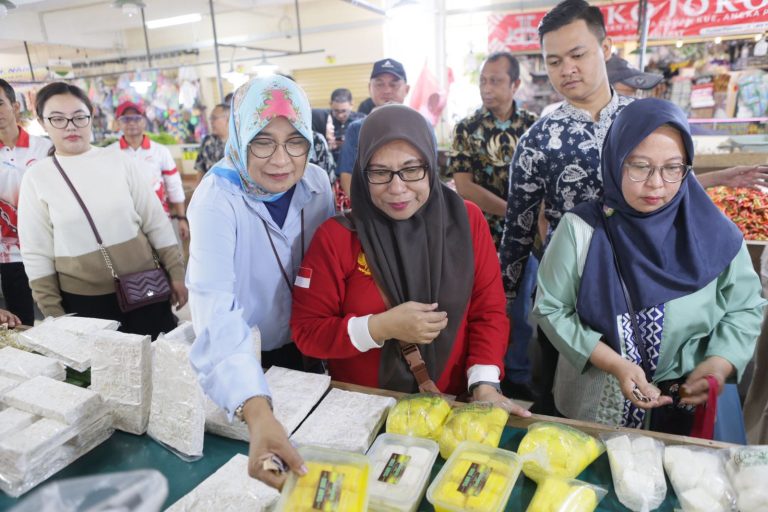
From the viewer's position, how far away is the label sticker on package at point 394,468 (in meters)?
1.05

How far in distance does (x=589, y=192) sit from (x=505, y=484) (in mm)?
1182

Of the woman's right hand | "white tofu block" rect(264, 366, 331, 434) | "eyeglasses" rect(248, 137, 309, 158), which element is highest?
"eyeglasses" rect(248, 137, 309, 158)

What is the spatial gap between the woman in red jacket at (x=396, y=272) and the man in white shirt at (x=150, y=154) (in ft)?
8.91

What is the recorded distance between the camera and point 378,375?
4.92ft

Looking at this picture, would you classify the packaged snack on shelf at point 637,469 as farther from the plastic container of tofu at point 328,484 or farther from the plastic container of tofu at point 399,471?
the plastic container of tofu at point 328,484

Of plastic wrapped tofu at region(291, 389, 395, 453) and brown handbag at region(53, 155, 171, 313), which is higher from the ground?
brown handbag at region(53, 155, 171, 313)

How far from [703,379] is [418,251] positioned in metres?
0.83

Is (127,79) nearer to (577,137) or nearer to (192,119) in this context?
(192,119)

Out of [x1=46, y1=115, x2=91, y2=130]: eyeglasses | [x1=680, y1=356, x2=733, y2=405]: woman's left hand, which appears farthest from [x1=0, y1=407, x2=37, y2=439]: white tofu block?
[x1=680, y1=356, x2=733, y2=405]: woman's left hand

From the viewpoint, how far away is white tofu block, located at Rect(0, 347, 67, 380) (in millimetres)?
1473

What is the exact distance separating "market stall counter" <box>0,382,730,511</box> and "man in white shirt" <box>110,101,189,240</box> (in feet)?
9.06

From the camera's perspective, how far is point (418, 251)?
1437mm

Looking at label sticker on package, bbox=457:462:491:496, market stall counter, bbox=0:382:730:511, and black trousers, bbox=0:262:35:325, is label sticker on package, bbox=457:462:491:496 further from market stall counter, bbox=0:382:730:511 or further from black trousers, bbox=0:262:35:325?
black trousers, bbox=0:262:35:325

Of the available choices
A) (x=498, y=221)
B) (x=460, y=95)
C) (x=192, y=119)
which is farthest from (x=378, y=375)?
(x=192, y=119)
